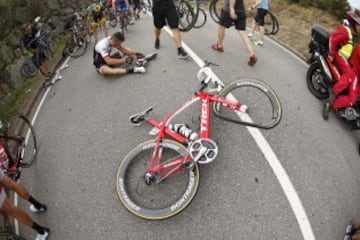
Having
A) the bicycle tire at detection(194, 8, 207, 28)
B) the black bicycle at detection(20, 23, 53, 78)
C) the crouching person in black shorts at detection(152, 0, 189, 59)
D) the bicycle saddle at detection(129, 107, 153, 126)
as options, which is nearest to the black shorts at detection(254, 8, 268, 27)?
the bicycle tire at detection(194, 8, 207, 28)

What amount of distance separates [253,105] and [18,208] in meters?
4.64

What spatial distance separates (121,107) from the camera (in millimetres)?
7039

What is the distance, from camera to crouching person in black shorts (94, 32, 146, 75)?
7.84m

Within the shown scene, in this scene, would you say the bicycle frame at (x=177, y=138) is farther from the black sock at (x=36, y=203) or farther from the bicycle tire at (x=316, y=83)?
the bicycle tire at (x=316, y=83)

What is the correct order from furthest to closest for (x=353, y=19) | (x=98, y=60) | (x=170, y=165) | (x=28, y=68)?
(x=28, y=68) < (x=98, y=60) < (x=353, y=19) < (x=170, y=165)

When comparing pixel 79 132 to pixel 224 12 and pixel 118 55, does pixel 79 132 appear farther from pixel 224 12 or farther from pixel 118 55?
pixel 224 12

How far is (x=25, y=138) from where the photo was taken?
672 centimetres

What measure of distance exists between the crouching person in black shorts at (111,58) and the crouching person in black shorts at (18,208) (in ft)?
13.7

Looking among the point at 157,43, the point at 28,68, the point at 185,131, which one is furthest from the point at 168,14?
the point at 28,68

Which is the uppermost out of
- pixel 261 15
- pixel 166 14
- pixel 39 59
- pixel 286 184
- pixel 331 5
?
pixel 166 14

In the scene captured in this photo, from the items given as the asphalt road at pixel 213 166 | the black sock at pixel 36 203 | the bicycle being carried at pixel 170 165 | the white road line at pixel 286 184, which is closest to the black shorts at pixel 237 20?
the asphalt road at pixel 213 166

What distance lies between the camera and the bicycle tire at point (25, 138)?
5898 millimetres

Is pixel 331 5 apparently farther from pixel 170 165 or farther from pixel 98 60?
pixel 170 165

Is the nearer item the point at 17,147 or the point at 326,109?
the point at 17,147
